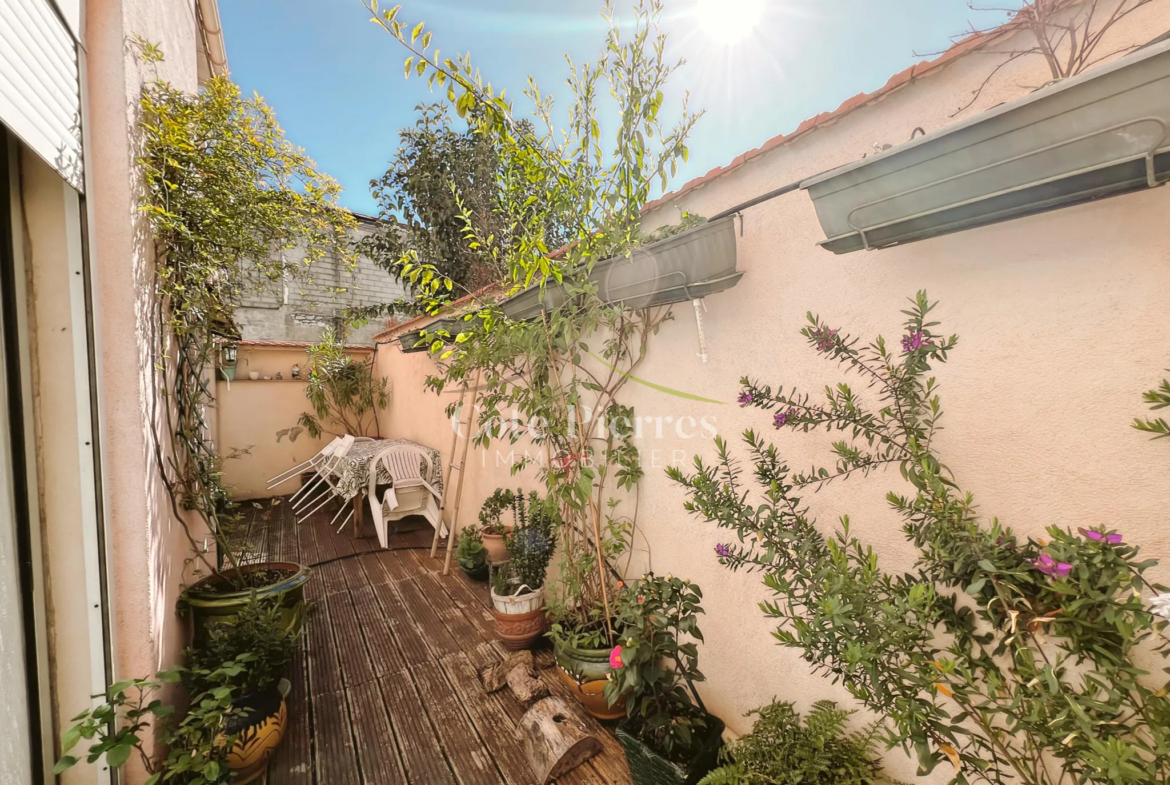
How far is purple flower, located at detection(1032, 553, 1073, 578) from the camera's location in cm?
86

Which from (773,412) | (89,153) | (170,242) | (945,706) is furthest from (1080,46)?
(170,242)

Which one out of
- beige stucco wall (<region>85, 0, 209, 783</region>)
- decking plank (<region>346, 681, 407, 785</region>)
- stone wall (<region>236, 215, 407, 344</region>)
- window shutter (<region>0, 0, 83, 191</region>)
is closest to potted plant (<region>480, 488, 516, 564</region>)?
decking plank (<region>346, 681, 407, 785</region>)

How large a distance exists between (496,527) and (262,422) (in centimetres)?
482

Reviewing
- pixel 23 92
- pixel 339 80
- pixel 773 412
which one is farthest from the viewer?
pixel 339 80

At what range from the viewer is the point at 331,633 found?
2943mm

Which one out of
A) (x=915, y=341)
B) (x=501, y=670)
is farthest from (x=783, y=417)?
(x=501, y=670)

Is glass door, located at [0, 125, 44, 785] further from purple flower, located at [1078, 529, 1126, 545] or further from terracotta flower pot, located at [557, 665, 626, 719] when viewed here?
purple flower, located at [1078, 529, 1126, 545]

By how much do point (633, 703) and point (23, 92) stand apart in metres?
2.52

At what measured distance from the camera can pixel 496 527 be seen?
3.46 m

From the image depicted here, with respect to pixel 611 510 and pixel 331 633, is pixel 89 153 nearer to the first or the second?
pixel 611 510

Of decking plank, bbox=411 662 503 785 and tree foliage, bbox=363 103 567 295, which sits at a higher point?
tree foliage, bbox=363 103 567 295

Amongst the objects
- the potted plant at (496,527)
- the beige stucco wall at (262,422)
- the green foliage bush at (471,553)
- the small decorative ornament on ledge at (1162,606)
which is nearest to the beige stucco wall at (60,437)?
the potted plant at (496,527)

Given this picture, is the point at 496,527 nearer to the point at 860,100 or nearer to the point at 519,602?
the point at 519,602

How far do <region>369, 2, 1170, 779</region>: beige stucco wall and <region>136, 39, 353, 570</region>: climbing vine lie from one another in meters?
2.02
